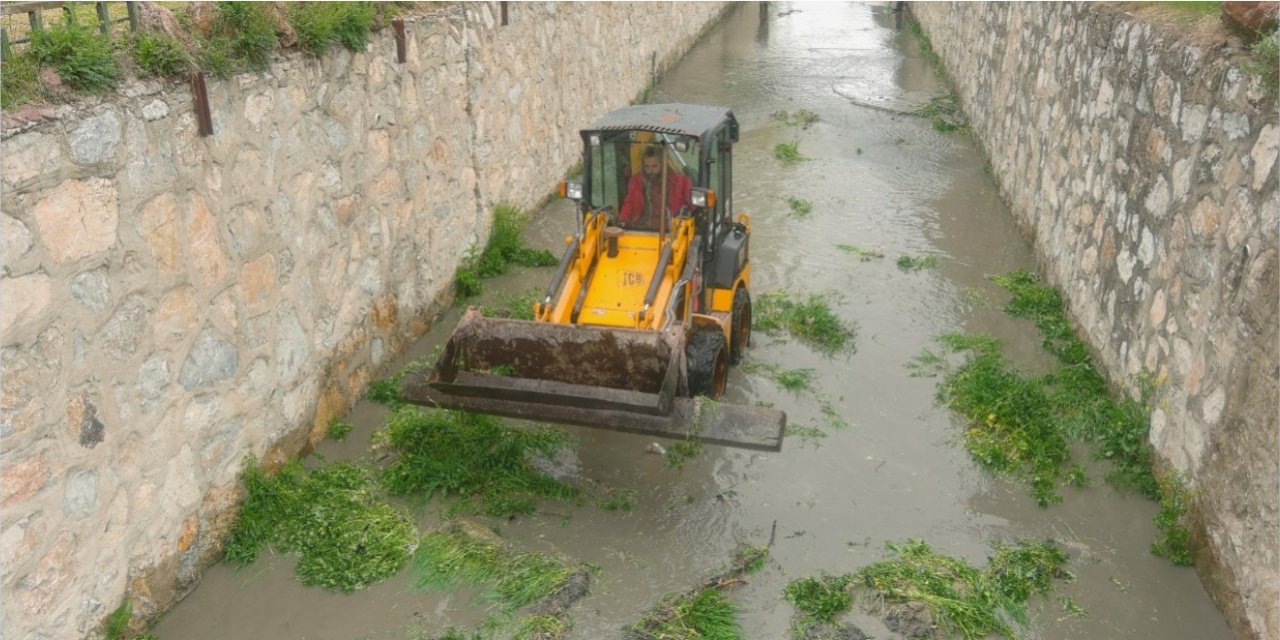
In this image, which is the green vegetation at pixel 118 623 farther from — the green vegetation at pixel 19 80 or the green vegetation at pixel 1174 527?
the green vegetation at pixel 1174 527

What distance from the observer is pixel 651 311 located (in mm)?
6762

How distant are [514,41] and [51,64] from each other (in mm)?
6583

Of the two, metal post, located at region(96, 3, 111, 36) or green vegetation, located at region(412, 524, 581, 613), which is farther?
green vegetation, located at region(412, 524, 581, 613)

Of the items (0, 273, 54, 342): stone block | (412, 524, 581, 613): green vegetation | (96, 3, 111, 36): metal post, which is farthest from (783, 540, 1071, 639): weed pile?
(96, 3, 111, 36): metal post

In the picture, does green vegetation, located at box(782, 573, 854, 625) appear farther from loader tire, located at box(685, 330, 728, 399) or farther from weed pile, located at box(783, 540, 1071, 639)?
loader tire, located at box(685, 330, 728, 399)

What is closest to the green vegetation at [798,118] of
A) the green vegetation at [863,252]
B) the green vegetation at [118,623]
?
the green vegetation at [863,252]

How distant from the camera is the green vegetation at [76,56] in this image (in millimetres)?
4598

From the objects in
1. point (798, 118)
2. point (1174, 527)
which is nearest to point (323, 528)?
point (1174, 527)

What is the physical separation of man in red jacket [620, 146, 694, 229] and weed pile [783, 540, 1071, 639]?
2.93m

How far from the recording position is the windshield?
23.9 ft

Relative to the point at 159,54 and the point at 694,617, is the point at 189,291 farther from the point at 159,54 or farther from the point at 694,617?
the point at 694,617

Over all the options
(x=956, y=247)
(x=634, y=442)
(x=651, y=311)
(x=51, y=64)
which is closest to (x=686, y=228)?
(x=651, y=311)

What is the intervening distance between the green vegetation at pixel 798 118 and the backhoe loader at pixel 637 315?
8.27 metres

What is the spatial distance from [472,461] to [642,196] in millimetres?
2320
